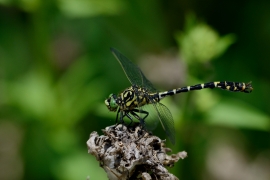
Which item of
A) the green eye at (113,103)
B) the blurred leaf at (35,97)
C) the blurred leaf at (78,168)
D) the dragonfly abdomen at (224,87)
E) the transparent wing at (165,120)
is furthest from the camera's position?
the blurred leaf at (35,97)

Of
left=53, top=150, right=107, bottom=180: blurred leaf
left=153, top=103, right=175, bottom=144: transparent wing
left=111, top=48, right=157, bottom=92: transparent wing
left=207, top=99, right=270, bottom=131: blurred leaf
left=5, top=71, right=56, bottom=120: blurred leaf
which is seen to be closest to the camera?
left=153, top=103, right=175, bottom=144: transparent wing

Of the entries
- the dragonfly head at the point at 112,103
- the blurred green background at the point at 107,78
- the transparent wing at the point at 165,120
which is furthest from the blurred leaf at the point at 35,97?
the transparent wing at the point at 165,120

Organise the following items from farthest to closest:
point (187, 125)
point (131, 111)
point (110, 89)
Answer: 1. point (110, 89)
2. point (187, 125)
3. point (131, 111)

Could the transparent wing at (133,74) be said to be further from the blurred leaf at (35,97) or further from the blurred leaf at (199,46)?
the blurred leaf at (35,97)

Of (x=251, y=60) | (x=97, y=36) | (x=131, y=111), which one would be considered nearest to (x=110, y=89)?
(x=97, y=36)

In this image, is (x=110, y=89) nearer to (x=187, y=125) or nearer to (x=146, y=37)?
(x=146, y=37)

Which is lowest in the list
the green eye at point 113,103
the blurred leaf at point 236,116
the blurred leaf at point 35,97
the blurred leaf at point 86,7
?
the green eye at point 113,103

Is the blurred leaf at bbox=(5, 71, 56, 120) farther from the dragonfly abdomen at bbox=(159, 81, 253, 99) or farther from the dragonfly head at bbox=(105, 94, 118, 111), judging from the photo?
the dragonfly head at bbox=(105, 94, 118, 111)

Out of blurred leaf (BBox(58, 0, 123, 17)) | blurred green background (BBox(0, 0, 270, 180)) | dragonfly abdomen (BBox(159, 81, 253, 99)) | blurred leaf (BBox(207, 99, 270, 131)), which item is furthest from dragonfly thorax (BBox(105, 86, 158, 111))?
blurred leaf (BBox(58, 0, 123, 17))
